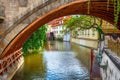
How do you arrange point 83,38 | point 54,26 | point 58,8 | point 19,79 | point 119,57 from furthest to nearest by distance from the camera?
point 54,26 → point 83,38 → point 19,79 → point 119,57 → point 58,8

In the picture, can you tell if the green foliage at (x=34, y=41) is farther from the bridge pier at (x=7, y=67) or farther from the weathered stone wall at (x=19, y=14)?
the weathered stone wall at (x=19, y=14)

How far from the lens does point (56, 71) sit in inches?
993

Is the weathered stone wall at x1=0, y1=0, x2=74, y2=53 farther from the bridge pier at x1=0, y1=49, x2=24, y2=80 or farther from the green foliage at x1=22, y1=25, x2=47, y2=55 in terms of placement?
the green foliage at x1=22, y1=25, x2=47, y2=55

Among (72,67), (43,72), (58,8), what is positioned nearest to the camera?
(58,8)

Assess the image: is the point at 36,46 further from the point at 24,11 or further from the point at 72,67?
the point at 24,11

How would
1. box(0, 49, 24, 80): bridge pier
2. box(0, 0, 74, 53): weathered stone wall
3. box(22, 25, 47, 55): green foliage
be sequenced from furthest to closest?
box(22, 25, 47, 55): green foliage < box(0, 49, 24, 80): bridge pier < box(0, 0, 74, 53): weathered stone wall

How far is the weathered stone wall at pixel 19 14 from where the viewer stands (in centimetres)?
1332

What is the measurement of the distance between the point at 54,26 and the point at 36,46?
229 feet

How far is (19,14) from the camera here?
44.9 feet

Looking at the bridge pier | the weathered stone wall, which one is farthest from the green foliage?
the weathered stone wall

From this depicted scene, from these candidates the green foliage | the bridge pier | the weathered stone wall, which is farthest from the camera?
the green foliage

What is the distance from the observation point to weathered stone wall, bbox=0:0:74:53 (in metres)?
13.3

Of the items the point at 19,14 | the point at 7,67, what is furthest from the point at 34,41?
the point at 19,14

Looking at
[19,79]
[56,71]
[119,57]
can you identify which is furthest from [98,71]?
[119,57]
